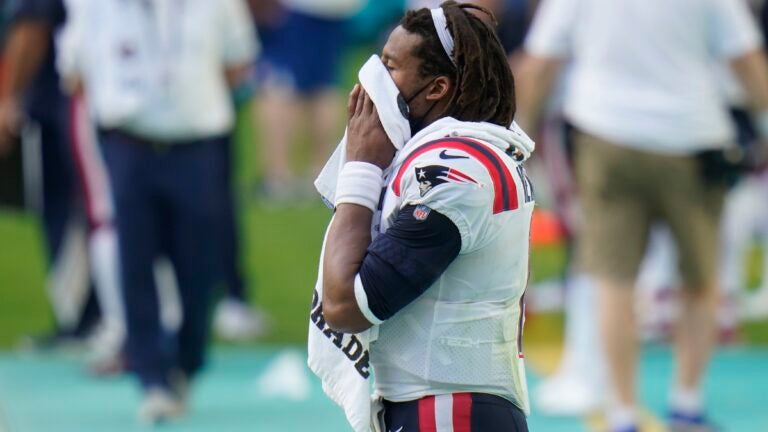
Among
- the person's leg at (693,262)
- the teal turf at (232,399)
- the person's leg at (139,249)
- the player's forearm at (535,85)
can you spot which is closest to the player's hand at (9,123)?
the teal turf at (232,399)

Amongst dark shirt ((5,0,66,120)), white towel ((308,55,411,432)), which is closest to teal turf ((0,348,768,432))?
dark shirt ((5,0,66,120))

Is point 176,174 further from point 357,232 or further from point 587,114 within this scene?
point 357,232

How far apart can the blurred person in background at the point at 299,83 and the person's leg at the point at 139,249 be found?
7.11 metres

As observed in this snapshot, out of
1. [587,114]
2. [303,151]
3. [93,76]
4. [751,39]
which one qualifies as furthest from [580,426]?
[303,151]

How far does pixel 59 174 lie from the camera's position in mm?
8914

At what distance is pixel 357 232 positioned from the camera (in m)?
3.28

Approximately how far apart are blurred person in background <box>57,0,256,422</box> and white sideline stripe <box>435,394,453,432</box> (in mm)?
3954

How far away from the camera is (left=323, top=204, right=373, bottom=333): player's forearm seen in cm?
324

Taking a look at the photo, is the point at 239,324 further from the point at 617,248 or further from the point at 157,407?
the point at 617,248

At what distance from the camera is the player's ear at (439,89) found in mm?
3340

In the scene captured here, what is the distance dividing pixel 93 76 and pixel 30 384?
1820 mm

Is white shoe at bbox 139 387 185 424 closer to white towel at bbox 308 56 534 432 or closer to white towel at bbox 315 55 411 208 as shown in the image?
white towel at bbox 308 56 534 432

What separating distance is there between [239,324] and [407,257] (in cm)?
619

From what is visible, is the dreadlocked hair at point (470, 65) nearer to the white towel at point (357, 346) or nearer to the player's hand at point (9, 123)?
the white towel at point (357, 346)
